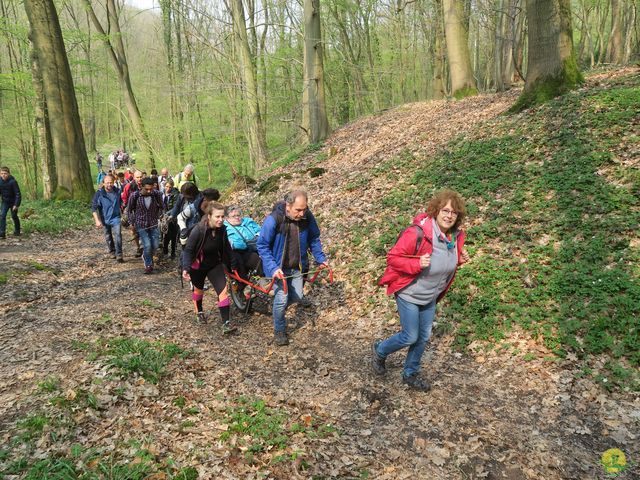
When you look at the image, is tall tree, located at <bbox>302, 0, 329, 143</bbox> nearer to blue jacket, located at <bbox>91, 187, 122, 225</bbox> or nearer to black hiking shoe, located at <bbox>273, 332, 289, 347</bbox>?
blue jacket, located at <bbox>91, 187, 122, 225</bbox>

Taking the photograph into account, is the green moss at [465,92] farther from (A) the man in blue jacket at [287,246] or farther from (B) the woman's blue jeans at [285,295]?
(B) the woman's blue jeans at [285,295]

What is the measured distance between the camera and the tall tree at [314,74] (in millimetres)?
16000

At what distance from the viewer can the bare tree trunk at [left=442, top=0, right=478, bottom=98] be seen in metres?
15.3

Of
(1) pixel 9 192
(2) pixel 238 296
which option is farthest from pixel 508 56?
(1) pixel 9 192

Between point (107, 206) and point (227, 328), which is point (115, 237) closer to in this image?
point (107, 206)

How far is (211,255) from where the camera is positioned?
582 cm

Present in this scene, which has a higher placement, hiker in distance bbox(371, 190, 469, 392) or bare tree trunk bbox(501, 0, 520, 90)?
bare tree trunk bbox(501, 0, 520, 90)

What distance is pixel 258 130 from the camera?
736 inches

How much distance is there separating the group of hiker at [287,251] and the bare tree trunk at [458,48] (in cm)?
1198

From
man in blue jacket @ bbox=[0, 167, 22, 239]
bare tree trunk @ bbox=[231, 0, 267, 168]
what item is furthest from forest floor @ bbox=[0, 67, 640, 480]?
bare tree trunk @ bbox=[231, 0, 267, 168]

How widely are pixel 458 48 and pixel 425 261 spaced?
14.8m

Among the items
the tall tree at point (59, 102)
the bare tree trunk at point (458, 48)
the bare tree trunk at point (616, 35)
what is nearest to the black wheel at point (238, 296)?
the tall tree at point (59, 102)

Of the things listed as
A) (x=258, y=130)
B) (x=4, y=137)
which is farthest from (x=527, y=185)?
(x=4, y=137)

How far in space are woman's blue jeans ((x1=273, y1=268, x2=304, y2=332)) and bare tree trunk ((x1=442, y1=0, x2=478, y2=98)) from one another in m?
13.6
